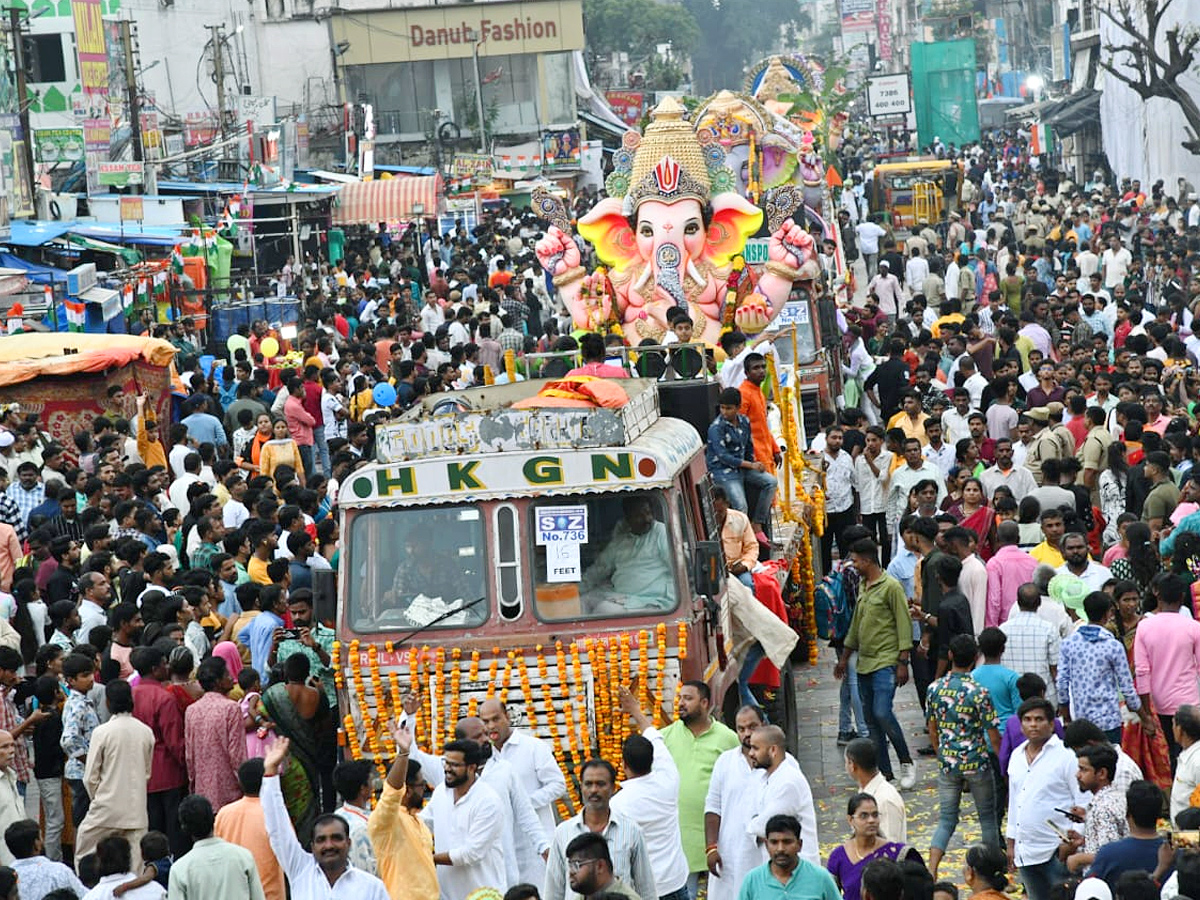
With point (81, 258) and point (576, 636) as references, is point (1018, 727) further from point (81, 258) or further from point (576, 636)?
point (81, 258)

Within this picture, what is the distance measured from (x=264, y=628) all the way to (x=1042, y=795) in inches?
177

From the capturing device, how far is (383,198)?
43.8 m

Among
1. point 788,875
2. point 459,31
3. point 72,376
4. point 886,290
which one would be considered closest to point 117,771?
point 788,875

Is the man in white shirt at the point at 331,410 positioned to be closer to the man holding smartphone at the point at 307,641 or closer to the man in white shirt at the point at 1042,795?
the man holding smartphone at the point at 307,641

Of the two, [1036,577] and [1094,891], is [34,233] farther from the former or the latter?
[1094,891]

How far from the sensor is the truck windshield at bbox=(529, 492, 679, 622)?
995cm

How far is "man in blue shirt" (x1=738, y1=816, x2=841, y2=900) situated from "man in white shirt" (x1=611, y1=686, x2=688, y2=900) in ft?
2.64

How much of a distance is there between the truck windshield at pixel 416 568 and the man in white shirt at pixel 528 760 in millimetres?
993

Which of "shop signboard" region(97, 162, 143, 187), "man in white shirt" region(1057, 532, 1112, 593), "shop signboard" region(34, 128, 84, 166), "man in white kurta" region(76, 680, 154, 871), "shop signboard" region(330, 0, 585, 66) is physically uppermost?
"shop signboard" region(330, 0, 585, 66)

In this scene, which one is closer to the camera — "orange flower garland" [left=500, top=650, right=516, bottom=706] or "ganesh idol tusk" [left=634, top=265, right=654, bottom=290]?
"orange flower garland" [left=500, top=650, right=516, bottom=706]

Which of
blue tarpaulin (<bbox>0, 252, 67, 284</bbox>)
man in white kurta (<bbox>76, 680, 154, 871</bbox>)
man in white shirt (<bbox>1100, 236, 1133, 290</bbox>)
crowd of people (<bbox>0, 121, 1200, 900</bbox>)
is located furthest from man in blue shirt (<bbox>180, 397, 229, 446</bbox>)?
man in white shirt (<bbox>1100, 236, 1133, 290</bbox>)

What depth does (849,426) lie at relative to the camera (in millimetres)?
17734

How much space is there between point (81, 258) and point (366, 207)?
13.9 m

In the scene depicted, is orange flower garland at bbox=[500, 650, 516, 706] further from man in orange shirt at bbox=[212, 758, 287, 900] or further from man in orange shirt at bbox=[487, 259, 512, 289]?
man in orange shirt at bbox=[487, 259, 512, 289]
